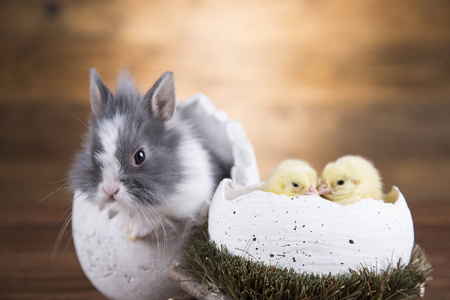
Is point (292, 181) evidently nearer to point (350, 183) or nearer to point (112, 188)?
point (350, 183)

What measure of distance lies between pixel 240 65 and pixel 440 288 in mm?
1233

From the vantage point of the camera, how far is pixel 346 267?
935 millimetres

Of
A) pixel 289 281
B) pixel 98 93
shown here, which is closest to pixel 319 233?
pixel 289 281

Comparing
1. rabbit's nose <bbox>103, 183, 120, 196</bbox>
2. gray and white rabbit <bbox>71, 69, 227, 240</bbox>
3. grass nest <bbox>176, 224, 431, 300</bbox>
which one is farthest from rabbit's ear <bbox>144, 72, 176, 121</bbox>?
grass nest <bbox>176, 224, 431, 300</bbox>

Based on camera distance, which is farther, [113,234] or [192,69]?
[192,69]

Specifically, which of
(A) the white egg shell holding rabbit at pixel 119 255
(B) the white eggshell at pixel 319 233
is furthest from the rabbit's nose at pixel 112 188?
(B) the white eggshell at pixel 319 233

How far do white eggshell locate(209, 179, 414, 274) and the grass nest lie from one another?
2cm

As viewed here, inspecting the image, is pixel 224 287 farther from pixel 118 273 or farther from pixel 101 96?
pixel 101 96

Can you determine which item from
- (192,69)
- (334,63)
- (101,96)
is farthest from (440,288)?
(192,69)

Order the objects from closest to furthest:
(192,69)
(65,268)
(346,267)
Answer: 1. (346,267)
2. (65,268)
3. (192,69)

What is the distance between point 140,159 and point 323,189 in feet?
1.20

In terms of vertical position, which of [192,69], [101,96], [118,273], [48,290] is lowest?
[48,290]

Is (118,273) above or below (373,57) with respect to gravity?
below

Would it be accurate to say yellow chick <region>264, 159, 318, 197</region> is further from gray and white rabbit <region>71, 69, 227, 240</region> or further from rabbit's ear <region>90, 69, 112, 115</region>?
rabbit's ear <region>90, 69, 112, 115</region>
